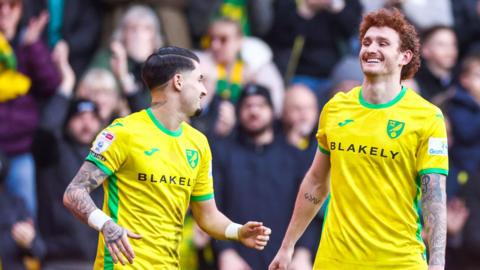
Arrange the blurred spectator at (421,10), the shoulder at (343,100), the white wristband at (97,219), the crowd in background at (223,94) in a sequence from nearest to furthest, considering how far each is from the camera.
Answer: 1. the white wristband at (97,219)
2. the shoulder at (343,100)
3. the crowd in background at (223,94)
4. the blurred spectator at (421,10)

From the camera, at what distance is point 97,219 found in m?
8.01

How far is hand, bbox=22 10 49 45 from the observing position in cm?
1331

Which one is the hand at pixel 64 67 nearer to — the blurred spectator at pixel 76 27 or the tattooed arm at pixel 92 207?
the blurred spectator at pixel 76 27

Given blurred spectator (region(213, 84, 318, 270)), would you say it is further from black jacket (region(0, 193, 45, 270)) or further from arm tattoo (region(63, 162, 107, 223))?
arm tattoo (region(63, 162, 107, 223))

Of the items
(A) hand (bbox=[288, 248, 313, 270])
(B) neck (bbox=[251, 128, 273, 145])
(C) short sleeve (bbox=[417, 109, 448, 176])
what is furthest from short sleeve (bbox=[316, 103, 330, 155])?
(B) neck (bbox=[251, 128, 273, 145])

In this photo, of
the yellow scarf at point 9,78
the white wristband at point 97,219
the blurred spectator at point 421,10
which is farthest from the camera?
the blurred spectator at point 421,10

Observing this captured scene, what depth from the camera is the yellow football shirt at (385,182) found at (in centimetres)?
826

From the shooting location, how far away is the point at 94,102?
43.2 feet

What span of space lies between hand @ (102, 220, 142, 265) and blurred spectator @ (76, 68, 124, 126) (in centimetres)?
530

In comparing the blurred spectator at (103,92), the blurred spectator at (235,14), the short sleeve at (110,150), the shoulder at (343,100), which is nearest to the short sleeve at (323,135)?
the shoulder at (343,100)

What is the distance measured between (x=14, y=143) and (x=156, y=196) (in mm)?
4911

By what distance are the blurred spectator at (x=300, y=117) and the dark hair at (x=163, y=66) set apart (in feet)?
16.0

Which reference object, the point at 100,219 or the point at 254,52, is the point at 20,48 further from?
the point at 100,219

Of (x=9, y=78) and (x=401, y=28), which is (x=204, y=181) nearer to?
(x=401, y=28)
